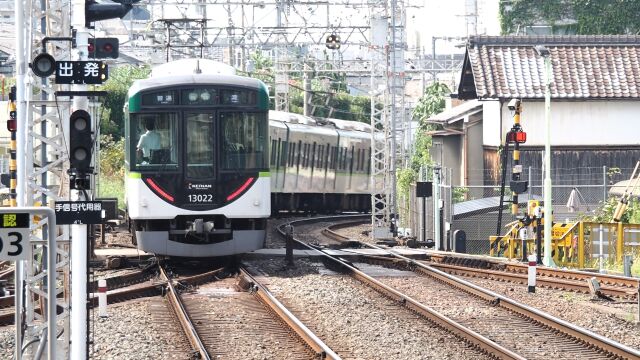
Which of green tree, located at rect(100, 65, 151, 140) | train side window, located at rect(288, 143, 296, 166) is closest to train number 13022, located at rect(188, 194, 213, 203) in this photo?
train side window, located at rect(288, 143, 296, 166)

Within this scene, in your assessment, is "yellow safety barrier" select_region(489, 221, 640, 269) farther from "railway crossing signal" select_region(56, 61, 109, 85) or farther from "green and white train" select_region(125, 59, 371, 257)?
"railway crossing signal" select_region(56, 61, 109, 85)

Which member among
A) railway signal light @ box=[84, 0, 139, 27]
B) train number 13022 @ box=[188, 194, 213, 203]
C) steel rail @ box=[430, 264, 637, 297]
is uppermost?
railway signal light @ box=[84, 0, 139, 27]

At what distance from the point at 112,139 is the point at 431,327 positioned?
37.8 meters

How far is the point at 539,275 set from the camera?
2036cm

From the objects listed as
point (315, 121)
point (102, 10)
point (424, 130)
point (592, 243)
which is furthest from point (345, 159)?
point (102, 10)

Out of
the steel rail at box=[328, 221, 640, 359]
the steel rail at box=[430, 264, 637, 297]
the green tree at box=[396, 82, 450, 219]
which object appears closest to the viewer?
the steel rail at box=[328, 221, 640, 359]

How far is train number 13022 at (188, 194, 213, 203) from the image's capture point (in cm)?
1931

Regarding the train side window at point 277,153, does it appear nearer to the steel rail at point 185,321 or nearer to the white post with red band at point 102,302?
the steel rail at point 185,321

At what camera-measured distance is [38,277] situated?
12156 mm

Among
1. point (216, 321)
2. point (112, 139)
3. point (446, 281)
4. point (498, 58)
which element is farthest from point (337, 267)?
point (112, 139)

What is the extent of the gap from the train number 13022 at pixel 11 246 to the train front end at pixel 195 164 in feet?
35.9

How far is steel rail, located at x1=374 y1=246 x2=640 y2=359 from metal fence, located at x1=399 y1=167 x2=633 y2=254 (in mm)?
6288

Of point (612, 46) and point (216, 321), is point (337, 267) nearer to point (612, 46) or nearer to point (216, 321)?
point (216, 321)

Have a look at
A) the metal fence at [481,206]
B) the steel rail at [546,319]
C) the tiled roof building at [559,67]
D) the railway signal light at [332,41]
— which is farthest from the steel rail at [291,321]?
the tiled roof building at [559,67]
